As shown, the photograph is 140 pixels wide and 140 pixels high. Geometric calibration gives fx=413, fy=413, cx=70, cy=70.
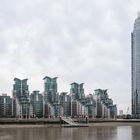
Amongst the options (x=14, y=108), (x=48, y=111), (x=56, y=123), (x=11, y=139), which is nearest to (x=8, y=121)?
(x=56, y=123)

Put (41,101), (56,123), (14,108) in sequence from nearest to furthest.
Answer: (56,123), (14,108), (41,101)

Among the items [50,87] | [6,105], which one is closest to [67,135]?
[6,105]

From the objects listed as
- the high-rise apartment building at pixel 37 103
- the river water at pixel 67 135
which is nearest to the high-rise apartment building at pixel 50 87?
the high-rise apartment building at pixel 37 103

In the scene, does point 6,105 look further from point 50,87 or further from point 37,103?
point 50,87

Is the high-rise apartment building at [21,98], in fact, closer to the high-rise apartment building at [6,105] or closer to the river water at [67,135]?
the high-rise apartment building at [6,105]

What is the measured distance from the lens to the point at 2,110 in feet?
573

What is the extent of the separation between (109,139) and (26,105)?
117m

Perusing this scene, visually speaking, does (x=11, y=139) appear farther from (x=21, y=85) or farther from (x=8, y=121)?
(x=21, y=85)

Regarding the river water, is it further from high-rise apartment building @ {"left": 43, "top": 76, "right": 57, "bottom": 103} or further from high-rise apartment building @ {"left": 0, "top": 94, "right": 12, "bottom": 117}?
high-rise apartment building @ {"left": 43, "top": 76, "right": 57, "bottom": 103}

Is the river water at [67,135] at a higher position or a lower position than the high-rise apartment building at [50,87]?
lower

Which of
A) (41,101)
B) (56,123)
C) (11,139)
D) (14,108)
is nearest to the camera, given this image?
(11,139)

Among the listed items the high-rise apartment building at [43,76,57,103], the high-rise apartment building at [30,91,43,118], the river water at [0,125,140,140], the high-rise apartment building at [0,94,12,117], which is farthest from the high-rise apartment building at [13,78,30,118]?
the river water at [0,125,140,140]

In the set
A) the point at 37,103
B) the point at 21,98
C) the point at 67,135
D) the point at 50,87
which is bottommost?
the point at 67,135

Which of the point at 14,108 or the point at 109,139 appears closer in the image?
the point at 109,139
